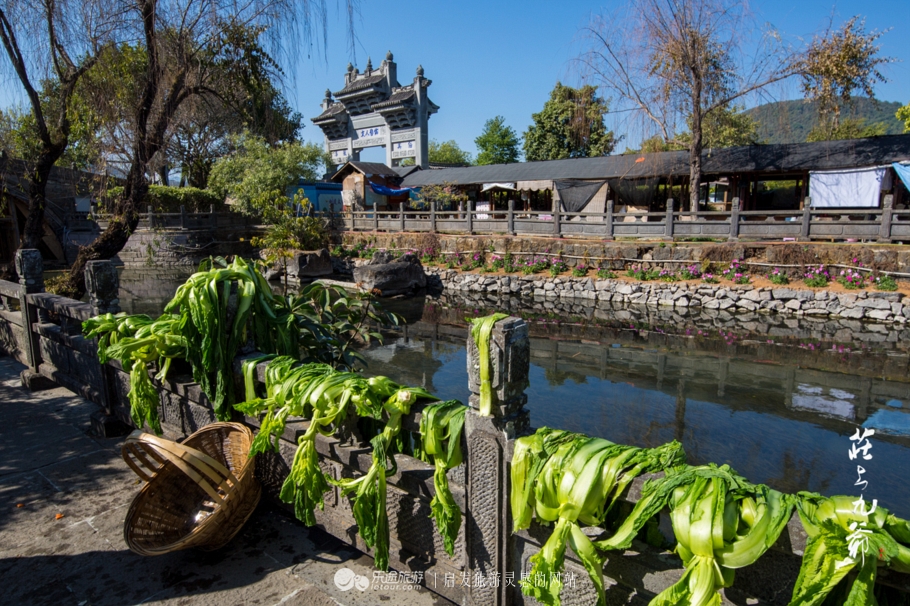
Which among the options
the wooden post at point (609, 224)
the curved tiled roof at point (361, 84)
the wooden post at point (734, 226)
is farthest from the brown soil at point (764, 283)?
the curved tiled roof at point (361, 84)

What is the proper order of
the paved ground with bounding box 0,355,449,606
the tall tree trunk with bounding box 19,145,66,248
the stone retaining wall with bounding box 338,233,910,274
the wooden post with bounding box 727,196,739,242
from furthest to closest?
1. the wooden post with bounding box 727,196,739,242
2. the stone retaining wall with bounding box 338,233,910,274
3. the tall tree trunk with bounding box 19,145,66,248
4. the paved ground with bounding box 0,355,449,606

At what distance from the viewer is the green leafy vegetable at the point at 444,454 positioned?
2410mm

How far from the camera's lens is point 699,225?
15695 mm

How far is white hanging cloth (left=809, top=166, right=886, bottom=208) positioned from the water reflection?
30.7ft

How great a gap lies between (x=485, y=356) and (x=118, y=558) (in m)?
2.36

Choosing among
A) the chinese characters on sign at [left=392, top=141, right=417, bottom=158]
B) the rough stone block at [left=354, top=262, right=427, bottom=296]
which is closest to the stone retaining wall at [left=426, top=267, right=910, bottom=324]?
the rough stone block at [left=354, top=262, right=427, bottom=296]

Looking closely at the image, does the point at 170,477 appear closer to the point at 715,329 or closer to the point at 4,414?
the point at 4,414

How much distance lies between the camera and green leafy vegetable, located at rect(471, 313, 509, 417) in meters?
2.21

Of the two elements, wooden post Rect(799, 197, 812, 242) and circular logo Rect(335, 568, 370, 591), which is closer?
circular logo Rect(335, 568, 370, 591)

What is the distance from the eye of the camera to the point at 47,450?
4.38m

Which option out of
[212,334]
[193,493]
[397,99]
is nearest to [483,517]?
[212,334]

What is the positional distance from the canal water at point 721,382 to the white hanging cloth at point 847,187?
6.33 m

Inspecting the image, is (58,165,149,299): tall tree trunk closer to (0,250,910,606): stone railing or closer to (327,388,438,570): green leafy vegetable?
(0,250,910,606): stone railing

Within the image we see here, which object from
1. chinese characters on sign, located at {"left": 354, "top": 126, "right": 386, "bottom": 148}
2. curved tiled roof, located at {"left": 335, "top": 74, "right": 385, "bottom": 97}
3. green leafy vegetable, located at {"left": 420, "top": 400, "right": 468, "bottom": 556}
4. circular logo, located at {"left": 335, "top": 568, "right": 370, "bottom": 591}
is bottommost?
circular logo, located at {"left": 335, "top": 568, "right": 370, "bottom": 591}
